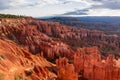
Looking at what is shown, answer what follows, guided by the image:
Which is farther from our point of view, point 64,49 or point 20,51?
point 64,49

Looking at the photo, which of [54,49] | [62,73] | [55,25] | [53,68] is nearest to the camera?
[62,73]

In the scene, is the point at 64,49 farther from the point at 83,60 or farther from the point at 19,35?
the point at 83,60

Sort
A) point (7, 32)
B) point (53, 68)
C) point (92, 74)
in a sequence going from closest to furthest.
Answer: point (92, 74) < point (53, 68) < point (7, 32)

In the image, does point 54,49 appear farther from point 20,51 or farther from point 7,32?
point 20,51

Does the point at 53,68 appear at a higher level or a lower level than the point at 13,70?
lower

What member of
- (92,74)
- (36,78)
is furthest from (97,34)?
(36,78)

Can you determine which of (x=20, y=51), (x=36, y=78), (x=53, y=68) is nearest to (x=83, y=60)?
(x=53, y=68)
